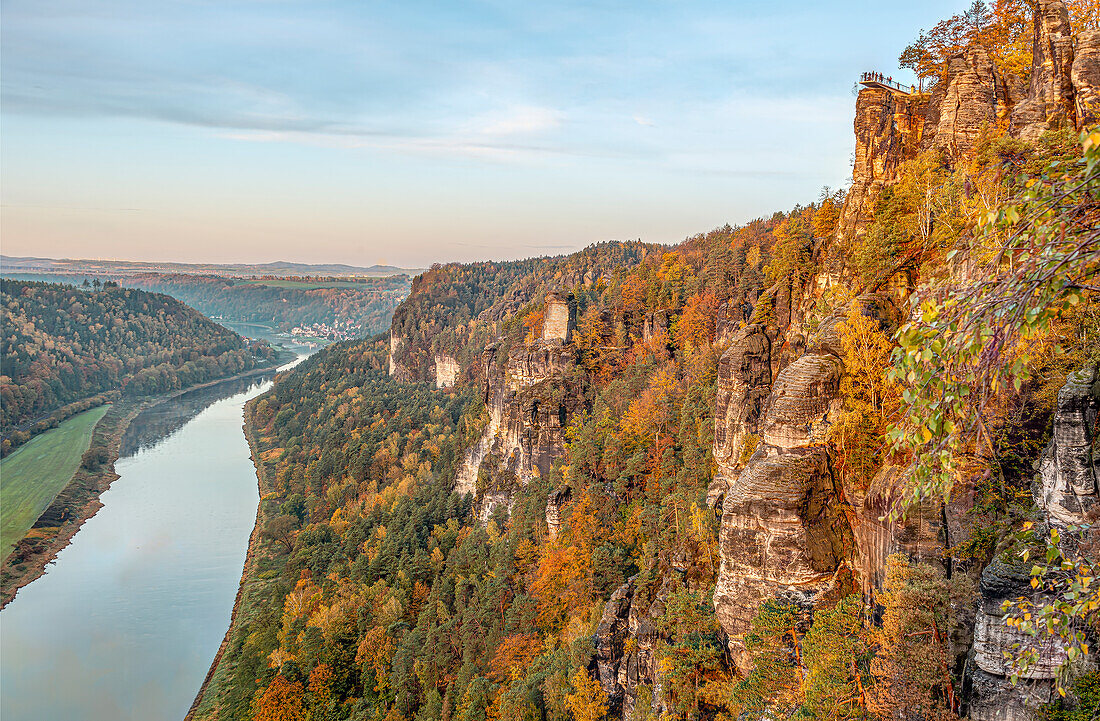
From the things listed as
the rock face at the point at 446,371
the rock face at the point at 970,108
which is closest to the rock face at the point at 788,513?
the rock face at the point at 970,108

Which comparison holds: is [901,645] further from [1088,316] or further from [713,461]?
[713,461]

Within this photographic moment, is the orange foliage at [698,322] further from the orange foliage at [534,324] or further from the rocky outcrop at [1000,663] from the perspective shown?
the rocky outcrop at [1000,663]

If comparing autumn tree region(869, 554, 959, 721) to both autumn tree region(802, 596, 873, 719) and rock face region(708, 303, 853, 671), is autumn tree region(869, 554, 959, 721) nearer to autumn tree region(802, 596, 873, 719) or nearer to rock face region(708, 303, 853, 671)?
autumn tree region(802, 596, 873, 719)

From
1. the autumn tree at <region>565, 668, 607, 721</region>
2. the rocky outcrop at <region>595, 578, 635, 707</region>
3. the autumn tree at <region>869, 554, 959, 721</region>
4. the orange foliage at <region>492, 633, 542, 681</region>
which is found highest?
the autumn tree at <region>869, 554, 959, 721</region>

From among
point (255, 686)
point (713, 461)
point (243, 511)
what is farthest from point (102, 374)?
point (713, 461)

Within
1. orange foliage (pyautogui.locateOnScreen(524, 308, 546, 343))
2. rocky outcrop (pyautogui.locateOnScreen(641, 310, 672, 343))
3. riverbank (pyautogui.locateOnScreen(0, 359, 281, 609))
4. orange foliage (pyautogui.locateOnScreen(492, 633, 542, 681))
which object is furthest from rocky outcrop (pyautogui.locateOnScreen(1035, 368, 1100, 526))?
riverbank (pyautogui.locateOnScreen(0, 359, 281, 609))
